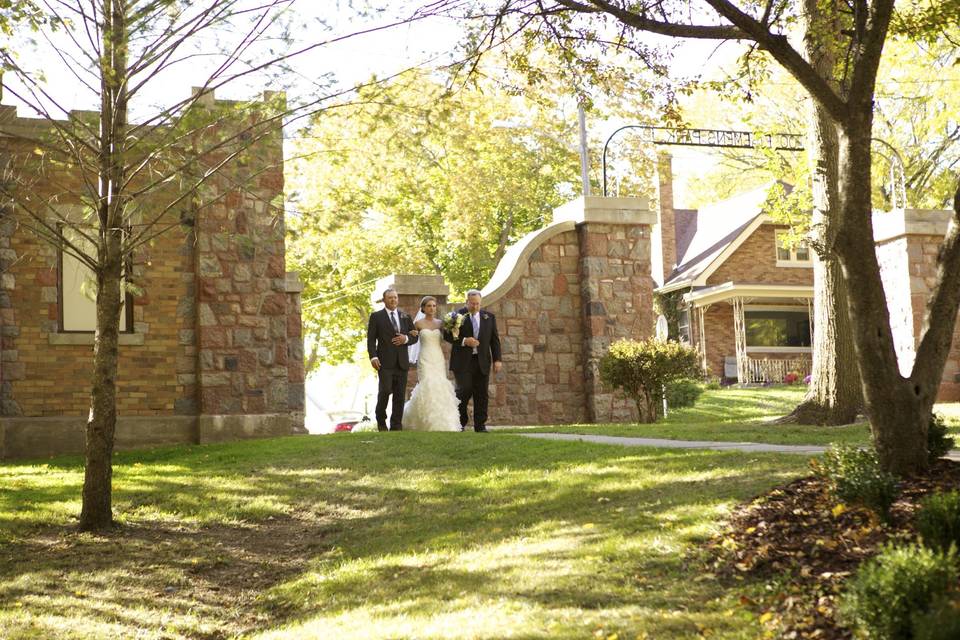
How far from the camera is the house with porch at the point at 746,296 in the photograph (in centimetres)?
3334

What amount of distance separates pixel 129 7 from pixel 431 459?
206 inches

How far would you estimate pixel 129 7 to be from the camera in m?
9.72

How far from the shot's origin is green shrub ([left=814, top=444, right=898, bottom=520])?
6.21 m

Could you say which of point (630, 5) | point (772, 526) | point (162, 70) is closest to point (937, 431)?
point (772, 526)

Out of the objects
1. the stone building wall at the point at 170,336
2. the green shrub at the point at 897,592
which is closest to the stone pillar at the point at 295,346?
the stone building wall at the point at 170,336

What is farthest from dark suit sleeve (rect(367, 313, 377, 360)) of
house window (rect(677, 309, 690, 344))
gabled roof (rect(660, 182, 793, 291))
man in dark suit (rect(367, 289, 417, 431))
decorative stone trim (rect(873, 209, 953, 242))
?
house window (rect(677, 309, 690, 344))

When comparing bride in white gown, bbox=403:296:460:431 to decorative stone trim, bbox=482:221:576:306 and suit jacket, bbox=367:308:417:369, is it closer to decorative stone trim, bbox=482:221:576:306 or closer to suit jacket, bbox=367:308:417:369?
suit jacket, bbox=367:308:417:369

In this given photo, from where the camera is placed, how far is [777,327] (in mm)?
35625

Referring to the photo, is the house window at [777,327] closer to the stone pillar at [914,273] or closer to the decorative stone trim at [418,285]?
the stone pillar at [914,273]

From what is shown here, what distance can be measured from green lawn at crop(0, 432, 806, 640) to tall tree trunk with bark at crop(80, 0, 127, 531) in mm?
633

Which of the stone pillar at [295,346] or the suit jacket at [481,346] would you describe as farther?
the stone pillar at [295,346]

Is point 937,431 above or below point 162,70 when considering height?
below

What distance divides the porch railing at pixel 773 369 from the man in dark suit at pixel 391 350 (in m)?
19.3

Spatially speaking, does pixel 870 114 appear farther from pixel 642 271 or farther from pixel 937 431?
pixel 642 271
